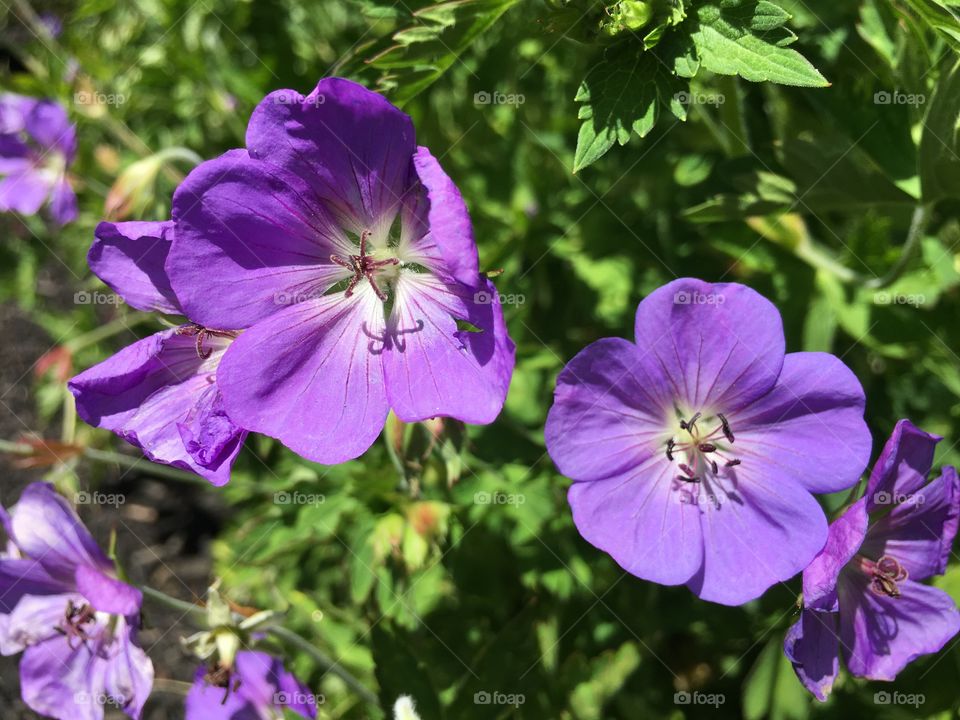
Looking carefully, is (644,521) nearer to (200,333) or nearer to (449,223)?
(449,223)

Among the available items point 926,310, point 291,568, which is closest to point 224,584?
point 291,568

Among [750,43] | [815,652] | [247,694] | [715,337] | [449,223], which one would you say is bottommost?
[247,694]

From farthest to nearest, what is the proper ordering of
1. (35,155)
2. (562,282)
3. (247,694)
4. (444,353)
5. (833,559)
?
(35,155), (562,282), (247,694), (444,353), (833,559)

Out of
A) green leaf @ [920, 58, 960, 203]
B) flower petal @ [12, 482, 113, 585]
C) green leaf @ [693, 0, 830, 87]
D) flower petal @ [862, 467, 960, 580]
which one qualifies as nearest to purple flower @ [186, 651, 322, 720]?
flower petal @ [12, 482, 113, 585]

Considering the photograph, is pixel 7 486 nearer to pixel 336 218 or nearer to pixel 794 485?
pixel 336 218

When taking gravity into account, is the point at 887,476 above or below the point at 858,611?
above

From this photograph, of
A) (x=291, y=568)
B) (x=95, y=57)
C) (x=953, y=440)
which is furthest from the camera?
(x=95, y=57)

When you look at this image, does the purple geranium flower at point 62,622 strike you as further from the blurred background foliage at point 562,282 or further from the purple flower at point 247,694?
the blurred background foliage at point 562,282

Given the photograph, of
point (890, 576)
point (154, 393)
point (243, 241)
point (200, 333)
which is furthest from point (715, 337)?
point (154, 393)
